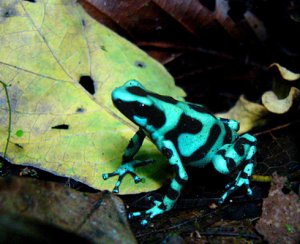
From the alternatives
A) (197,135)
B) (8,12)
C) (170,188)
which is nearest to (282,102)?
(197,135)

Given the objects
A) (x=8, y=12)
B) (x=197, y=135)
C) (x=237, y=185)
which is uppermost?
(x=8, y=12)

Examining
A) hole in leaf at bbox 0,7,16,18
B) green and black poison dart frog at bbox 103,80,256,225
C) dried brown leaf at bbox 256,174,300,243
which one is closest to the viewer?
dried brown leaf at bbox 256,174,300,243

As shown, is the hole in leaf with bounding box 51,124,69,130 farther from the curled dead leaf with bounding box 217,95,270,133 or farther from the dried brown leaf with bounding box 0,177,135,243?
the curled dead leaf with bounding box 217,95,270,133

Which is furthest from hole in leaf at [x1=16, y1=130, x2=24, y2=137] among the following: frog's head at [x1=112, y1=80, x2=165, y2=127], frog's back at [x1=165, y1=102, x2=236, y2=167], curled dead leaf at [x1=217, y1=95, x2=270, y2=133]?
curled dead leaf at [x1=217, y1=95, x2=270, y2=133]

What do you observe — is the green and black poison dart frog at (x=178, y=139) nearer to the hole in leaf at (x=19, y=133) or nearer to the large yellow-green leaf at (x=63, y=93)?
the large yellow-green leaf at (x=63, y=93)

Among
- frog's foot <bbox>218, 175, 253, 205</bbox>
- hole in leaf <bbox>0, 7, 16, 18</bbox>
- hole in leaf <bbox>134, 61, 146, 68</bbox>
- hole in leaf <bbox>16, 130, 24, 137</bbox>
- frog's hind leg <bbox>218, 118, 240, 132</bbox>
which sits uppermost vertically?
hole in leaf <bbox>0, 7, 16, 18</bbox>

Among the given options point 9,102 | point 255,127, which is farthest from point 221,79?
point 9,102

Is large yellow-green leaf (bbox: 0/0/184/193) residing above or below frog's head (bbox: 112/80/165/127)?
below

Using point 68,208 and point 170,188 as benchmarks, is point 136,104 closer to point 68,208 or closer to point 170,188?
point 170,188
